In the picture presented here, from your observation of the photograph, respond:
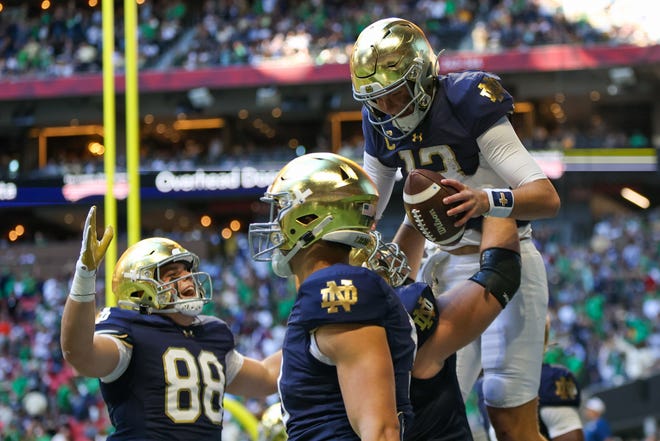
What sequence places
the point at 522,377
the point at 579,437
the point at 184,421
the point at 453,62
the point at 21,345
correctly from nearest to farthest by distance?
the point at 522,377
the point at 184,421
the point at 579,437
the point at 21,345
the point at 453,62

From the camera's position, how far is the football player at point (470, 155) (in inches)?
113

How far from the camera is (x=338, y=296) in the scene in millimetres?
2049

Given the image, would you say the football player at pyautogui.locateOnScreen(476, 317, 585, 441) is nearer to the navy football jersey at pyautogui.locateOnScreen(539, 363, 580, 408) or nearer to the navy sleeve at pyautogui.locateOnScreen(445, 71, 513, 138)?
the navy football jersey at pyautogui.locateOnScreen(539, 363, 580, 408)

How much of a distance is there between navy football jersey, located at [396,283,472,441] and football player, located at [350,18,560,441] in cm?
46

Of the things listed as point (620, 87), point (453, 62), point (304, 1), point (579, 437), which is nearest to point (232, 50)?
point (304, 1)

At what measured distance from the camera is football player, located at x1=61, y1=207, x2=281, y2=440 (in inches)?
130

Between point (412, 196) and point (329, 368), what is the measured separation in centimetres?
66

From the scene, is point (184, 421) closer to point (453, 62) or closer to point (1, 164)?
point (453, 62)

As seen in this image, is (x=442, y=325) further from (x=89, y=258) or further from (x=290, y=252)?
(x=89, y=258)

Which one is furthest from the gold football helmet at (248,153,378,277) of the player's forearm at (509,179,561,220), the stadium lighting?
the stadium lighting

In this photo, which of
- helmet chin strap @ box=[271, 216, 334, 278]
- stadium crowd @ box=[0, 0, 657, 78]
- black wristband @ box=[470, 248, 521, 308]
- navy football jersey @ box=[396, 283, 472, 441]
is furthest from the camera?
stadium crowd @ box=[0, 0, 657, 78]

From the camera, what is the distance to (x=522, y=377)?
3006 millimetres

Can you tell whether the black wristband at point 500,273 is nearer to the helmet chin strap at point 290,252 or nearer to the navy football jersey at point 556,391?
the helmet chin strap at point 290,252

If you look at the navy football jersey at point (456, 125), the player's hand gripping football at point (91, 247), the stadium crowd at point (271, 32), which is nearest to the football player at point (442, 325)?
the navy football jersey at point (456, 125)
